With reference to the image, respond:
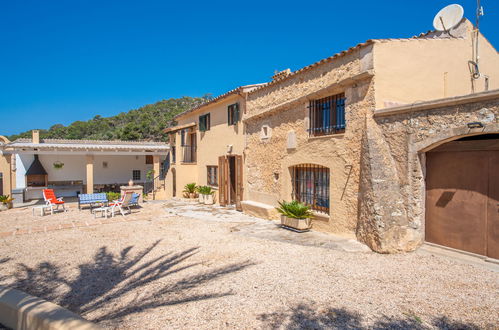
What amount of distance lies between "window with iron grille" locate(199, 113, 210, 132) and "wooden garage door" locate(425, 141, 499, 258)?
1113 cm

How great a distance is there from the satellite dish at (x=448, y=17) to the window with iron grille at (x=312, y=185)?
497cm

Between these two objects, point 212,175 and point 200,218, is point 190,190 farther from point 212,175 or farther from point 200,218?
point 200,218

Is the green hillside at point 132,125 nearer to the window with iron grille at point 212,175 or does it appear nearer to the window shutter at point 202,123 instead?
the window shutter at point 202,123

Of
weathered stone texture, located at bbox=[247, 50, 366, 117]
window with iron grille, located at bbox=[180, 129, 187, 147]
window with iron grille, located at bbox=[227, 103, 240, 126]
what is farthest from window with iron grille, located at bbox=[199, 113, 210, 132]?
weathered stone texture, located at bbox=[247, 50, 366, 117]

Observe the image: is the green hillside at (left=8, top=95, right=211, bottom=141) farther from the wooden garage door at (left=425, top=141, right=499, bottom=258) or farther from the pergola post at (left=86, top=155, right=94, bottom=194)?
the wooden garage door at (left=425, top=141, right=499, bottom=258)

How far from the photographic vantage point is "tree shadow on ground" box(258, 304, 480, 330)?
3.49 meters

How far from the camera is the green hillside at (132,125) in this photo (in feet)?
138

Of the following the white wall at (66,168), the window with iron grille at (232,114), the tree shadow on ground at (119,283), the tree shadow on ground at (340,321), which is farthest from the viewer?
the white wall at (66,168)

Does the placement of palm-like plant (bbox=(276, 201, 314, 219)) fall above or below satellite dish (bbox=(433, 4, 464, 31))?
below

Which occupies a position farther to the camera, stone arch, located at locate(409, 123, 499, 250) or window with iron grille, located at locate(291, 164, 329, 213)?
window with iron grille, located at locate(291, 164, 329, 213)

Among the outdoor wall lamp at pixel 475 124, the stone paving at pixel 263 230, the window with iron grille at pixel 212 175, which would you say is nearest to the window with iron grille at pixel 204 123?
the window with iron grille at pixel 212 175

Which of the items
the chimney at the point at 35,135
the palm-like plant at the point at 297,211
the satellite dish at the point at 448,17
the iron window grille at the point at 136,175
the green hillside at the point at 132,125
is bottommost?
the palm-like plant at the point at 297,211

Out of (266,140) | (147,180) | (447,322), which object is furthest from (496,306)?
(147,180)

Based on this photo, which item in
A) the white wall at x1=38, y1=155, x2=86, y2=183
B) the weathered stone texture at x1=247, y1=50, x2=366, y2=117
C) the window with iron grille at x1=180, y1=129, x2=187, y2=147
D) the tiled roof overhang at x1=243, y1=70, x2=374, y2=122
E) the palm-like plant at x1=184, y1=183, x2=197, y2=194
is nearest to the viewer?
the tiled roof overhang at x1=243, y1=70, x2=374, y2=122
